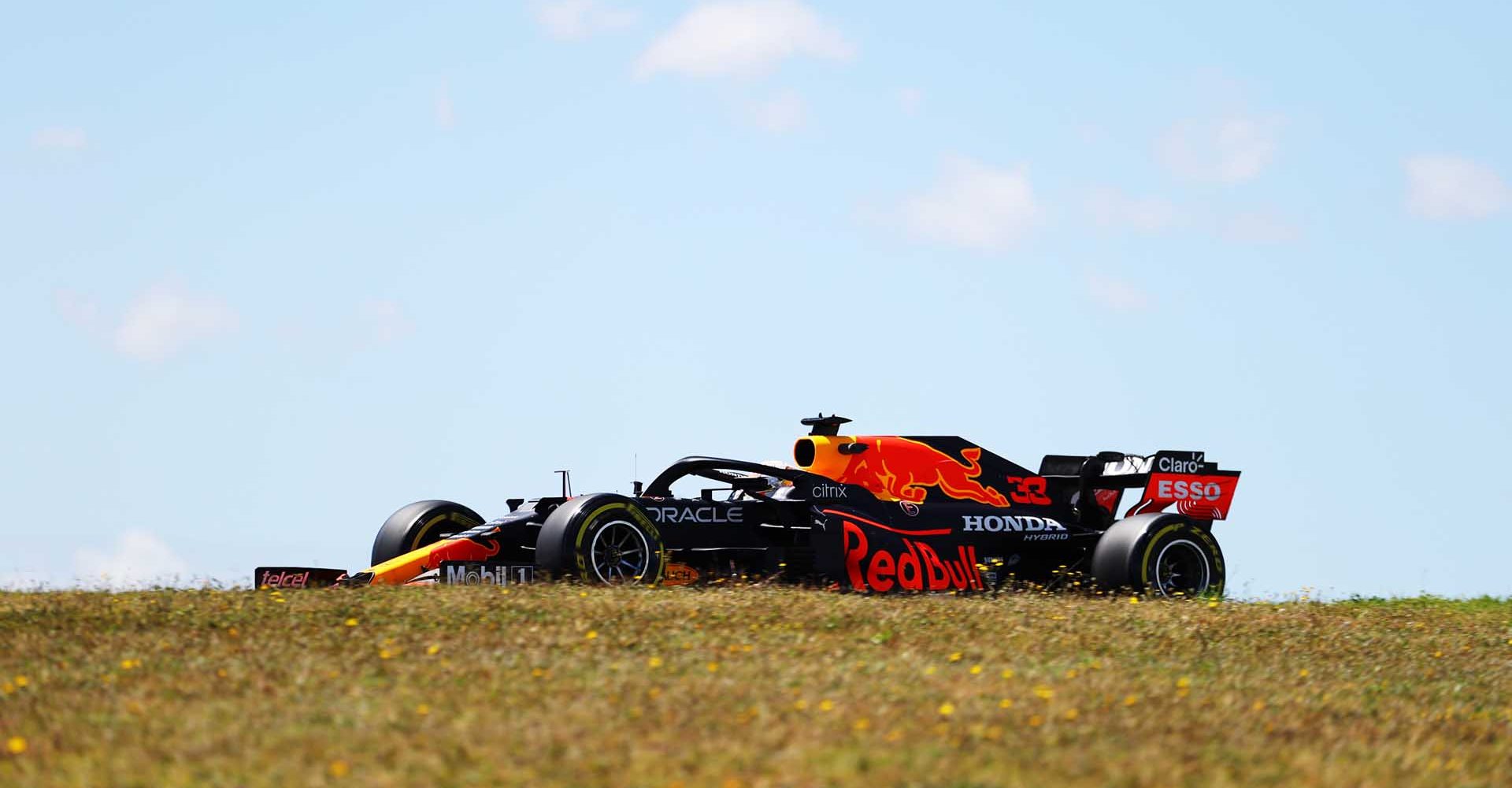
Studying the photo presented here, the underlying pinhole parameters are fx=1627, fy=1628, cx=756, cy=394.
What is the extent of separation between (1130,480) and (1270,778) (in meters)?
10.0

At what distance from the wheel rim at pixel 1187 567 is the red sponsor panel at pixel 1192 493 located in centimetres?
79

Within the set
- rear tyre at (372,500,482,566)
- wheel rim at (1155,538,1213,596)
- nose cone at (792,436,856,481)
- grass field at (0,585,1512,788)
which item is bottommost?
grass field at (0,585,1512,788)

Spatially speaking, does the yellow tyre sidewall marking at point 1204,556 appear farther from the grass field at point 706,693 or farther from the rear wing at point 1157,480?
the grass field at point 706,693

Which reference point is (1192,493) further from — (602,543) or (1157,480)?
(602,543)

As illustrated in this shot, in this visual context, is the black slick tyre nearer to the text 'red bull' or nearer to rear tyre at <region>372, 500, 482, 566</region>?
the text 'red bull'

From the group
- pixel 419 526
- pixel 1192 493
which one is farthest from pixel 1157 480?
pixel 419 526

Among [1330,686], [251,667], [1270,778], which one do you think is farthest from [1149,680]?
[251,667]

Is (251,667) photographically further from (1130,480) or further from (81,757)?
(1130,480)

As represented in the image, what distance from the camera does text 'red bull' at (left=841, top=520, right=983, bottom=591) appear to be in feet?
51.1

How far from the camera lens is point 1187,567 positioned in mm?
16969

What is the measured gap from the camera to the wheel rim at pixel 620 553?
14.2 m

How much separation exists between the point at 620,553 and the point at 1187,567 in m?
6.25

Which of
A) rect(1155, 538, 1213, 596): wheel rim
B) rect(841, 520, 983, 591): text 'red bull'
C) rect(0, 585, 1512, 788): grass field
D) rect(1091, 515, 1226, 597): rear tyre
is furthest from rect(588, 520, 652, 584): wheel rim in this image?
rect(1155, 538, 1213, 596): wheel rim

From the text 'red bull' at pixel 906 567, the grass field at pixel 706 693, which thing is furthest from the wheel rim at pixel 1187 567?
the grass field at pixel 706 693
